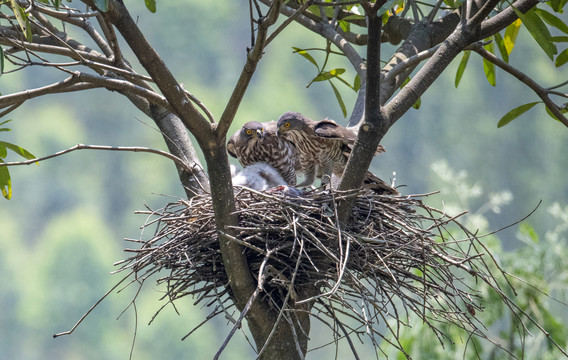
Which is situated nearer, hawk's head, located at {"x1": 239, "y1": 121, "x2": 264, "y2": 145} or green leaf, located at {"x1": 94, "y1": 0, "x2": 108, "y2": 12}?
green leaf, located at {"x1": 94, "y1": 0, "x2": 108, "y2": 12}

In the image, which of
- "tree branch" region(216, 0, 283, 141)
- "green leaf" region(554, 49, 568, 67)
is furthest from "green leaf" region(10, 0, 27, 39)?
"green leaf" region(554, 49, 568, 67)

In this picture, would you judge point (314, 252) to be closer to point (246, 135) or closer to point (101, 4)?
point (101, 4)

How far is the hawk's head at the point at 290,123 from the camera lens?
2.47m

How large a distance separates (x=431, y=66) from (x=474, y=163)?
6670mm

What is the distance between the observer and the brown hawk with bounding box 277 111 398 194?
2.38 m

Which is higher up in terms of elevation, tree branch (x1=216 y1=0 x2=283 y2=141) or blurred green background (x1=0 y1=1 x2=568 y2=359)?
blurred green background (x1=0 y1=1 x2=568 y2=359)

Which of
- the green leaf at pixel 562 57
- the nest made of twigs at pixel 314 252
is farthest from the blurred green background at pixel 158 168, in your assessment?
the nest made of twigs at pixel 314 252

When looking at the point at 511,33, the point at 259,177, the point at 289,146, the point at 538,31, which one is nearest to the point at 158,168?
the point at 289,146

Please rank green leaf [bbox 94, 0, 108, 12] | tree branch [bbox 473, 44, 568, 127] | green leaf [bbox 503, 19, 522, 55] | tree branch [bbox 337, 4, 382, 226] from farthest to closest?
green leaf [bbox 503, 19, 522, 55] → tree branch [bbox 473, 44, 568, 127] → tree branch [bbox 337, 4, 382, 226] → green leaf [bbox 94, 0, 108, 12]

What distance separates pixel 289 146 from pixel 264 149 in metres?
0.13

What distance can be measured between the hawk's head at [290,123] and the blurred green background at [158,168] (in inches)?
172

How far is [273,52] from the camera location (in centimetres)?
793

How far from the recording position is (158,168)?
762 centimetres

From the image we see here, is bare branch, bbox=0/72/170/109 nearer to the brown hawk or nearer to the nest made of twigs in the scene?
the nest made of twigs
